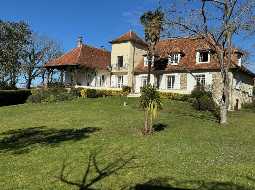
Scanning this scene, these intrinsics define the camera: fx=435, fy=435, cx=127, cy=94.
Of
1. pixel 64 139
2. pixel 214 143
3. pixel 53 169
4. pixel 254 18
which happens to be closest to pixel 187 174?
pixel 53 169

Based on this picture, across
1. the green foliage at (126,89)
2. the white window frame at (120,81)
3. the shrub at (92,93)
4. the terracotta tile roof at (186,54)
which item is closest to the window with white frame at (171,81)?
the terracotta tile roof at (186,54)

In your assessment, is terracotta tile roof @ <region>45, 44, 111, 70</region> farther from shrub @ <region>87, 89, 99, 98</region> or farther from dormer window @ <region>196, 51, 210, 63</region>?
dormer window @ <region>196, 51, 210, 63</region>

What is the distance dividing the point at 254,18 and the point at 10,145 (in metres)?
18.9

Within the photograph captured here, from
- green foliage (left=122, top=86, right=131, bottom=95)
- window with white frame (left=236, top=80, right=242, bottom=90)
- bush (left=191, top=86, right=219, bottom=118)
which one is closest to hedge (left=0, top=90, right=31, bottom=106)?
green foliage (left=122, top=86, right=131, bottom=95)

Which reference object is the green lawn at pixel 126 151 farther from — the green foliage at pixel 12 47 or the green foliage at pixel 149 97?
the green foliage at pixel 12 47

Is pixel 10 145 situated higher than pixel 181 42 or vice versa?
pixel 181 42

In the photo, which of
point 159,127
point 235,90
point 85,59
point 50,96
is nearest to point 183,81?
point 235,90

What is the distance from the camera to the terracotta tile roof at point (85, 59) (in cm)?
5431

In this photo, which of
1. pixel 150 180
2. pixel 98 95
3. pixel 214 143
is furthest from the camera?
pixel 98 95

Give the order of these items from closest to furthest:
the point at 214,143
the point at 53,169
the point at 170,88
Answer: the point at 53,169 < the point at 214,143 < the point at 170,88

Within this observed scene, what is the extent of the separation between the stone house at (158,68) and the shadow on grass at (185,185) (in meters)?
32.6

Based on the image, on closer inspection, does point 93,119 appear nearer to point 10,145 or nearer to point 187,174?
point 10,145

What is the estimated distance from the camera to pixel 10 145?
21.5 metres

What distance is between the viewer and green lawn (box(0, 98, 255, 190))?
14.4 metres
